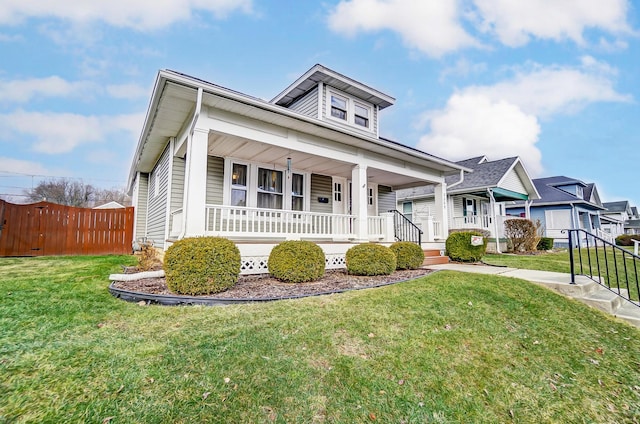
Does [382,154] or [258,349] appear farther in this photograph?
[382,154]

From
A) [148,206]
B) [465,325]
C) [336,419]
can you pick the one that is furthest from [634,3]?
[148,206]

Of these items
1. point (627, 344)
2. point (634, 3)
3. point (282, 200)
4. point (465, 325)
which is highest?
point (634, 3)

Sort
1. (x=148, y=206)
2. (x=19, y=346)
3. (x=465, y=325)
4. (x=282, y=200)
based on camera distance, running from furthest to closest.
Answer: (x=148, y=206), (x=282, y=200), (x=465, y=325), (x=19, y=346)

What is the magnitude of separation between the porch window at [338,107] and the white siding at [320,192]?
2.31 metres

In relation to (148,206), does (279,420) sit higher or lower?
lower

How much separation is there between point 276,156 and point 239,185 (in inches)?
57.1

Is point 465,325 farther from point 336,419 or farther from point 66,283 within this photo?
point 66,283

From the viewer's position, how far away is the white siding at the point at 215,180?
8367 mm

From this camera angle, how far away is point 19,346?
251 cm

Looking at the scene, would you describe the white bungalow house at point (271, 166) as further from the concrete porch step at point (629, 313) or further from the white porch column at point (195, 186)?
the concrete porch step at point (629, 313)

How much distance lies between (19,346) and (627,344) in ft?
21.9

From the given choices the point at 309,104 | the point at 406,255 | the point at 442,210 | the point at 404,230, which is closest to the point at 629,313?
the point at 406,255

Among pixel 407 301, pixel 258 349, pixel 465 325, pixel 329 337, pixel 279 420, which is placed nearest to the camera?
pixel 279 420

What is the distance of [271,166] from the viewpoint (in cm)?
921
